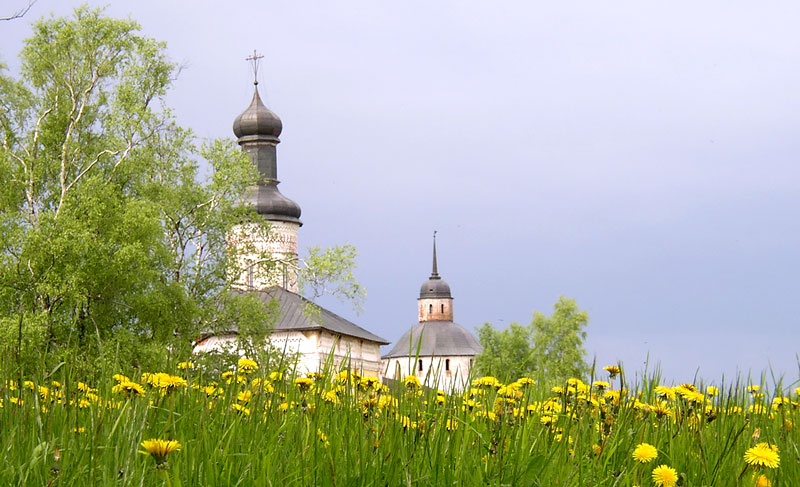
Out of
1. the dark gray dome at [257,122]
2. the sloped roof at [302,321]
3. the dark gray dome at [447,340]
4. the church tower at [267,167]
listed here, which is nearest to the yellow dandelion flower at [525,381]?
the sloped roof at [302,321]

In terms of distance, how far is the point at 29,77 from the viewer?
37.5m

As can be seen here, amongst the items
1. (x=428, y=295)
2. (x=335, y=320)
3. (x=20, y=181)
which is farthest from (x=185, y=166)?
(x=428, y=295)

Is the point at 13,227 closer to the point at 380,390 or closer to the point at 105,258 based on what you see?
the point at 105,258

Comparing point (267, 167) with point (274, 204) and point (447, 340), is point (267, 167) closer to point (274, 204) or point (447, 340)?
point (274, 204)

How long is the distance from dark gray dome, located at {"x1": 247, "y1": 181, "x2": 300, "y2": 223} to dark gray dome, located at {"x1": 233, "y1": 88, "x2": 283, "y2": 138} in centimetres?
485

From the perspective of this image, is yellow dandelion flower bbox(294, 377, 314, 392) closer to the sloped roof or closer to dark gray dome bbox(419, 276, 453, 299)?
the sloped roof

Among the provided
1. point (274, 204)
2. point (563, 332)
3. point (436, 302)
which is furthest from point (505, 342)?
point (436, 302)

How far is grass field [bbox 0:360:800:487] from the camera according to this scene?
2914 millimetres

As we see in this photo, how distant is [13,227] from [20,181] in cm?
340

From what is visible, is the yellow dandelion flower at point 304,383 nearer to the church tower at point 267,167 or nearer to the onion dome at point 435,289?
the church tower at point 267,167

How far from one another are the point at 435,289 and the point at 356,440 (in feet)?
419

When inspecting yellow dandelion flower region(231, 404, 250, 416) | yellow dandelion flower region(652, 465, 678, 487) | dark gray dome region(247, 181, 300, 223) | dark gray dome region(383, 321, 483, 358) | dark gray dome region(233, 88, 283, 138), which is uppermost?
dark gray dome region(233, 88, 283, 138)

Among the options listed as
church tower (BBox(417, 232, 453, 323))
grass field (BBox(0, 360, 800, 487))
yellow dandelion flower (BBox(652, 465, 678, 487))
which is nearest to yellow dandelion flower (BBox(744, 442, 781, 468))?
grass field (BBox(0, 360, 800, 487))

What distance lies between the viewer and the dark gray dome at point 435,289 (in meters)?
130
